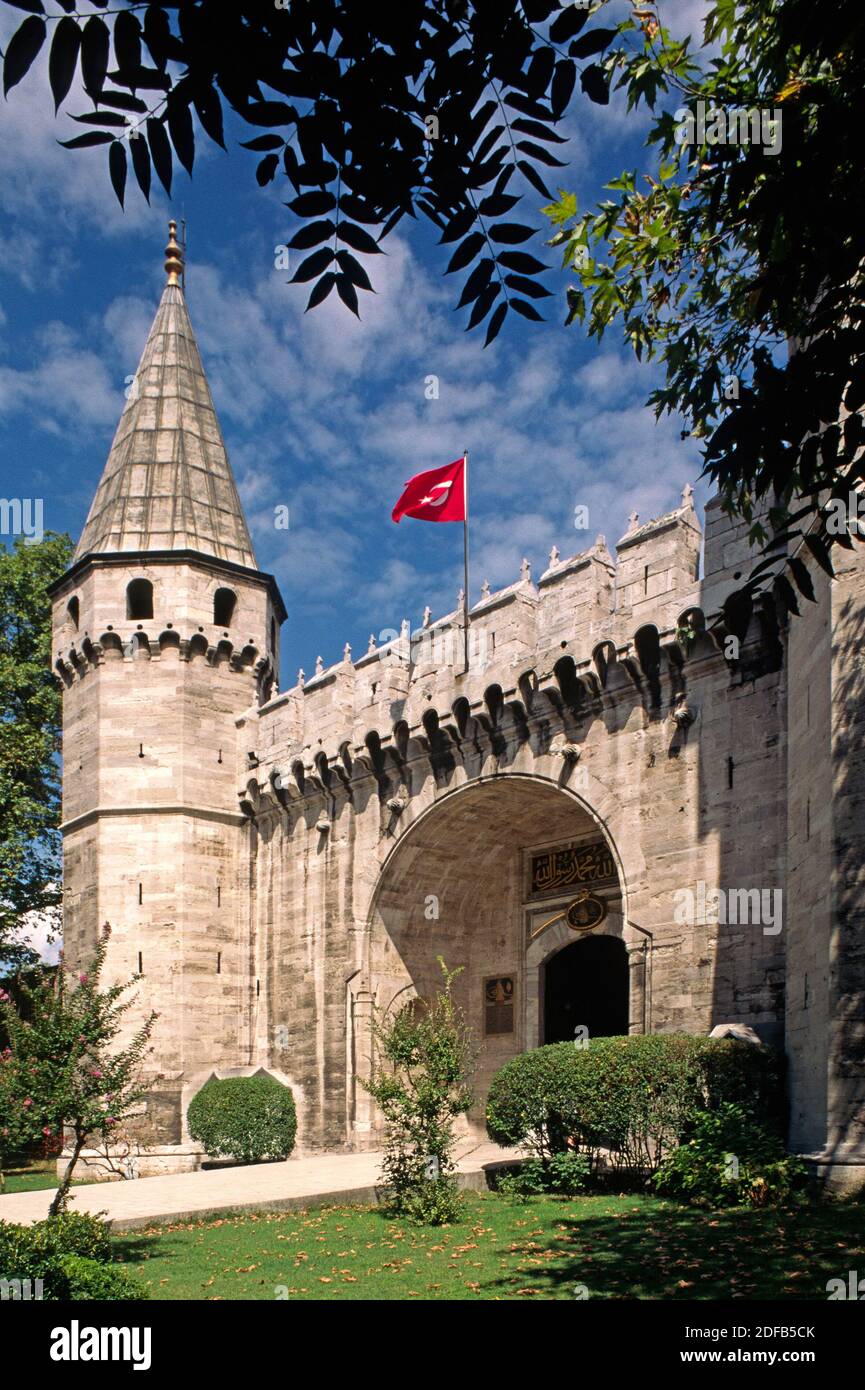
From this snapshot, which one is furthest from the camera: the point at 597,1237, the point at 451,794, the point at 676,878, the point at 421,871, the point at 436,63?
the point at 421,871

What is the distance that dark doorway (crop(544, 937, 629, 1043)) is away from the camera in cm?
2252

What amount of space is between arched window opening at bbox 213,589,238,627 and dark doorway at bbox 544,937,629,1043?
32.9ft

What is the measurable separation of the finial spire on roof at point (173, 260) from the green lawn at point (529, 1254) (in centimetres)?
2306

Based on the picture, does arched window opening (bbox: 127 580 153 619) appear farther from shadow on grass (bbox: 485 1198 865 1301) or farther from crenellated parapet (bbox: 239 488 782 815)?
shadow on grass (bbox: 485 1198 865 1301)

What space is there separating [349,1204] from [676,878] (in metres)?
5.97

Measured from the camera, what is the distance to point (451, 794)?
21.4 m

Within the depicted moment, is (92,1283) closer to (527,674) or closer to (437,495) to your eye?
(527,674)

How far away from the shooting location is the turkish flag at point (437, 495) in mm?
21297

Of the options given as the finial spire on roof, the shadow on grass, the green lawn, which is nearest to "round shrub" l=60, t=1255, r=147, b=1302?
the green lawn

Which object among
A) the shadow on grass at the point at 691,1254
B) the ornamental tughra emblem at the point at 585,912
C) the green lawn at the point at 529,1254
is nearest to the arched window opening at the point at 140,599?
the ornamental tughra emblem at the point at 585,912

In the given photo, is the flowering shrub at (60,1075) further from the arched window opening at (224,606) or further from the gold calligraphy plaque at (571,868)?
the arched window opening at (224,606)

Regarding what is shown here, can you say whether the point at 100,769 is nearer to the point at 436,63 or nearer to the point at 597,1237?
the point at 597,1237

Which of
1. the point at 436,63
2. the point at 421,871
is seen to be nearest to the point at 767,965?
the point at 421,871
